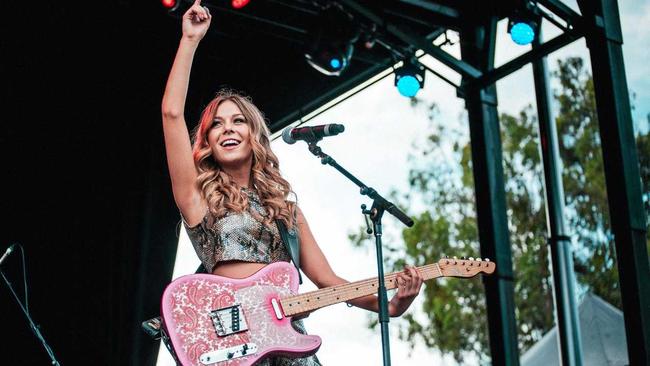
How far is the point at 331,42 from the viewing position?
5.80m

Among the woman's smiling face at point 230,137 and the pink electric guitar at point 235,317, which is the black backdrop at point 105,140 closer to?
the woman's smiling face at point 230,137

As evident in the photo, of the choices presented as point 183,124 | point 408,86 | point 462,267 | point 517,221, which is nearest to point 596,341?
point 408,86

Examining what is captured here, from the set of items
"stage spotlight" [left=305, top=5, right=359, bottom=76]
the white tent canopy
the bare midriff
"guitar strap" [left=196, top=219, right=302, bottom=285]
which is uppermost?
"stage spotlight" [left=305, top=5, right=359, bottom=76]

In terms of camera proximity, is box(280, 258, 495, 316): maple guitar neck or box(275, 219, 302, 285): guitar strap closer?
box(280, 258, 495, 316): maple guitar neck

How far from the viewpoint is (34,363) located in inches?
260

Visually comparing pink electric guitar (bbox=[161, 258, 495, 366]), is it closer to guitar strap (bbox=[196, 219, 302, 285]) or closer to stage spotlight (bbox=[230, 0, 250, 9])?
guitar strap (bbox=[196, 219, 302, 285])

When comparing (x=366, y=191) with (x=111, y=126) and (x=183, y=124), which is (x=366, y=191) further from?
(x=111, y=126)

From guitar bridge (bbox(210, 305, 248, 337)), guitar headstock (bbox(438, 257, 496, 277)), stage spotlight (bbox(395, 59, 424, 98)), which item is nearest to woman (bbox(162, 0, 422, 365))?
guitar bridge (bbox(210, 305, 248, 337))

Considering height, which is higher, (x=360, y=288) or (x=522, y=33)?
(x=522, y=33)

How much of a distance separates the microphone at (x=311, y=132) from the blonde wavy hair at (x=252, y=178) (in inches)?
6.7

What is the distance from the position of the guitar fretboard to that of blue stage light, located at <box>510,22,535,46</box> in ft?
11.1

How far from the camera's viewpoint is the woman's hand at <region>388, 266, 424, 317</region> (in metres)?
2.82

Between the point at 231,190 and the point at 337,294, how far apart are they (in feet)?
1.66

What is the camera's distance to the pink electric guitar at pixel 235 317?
2.39m
